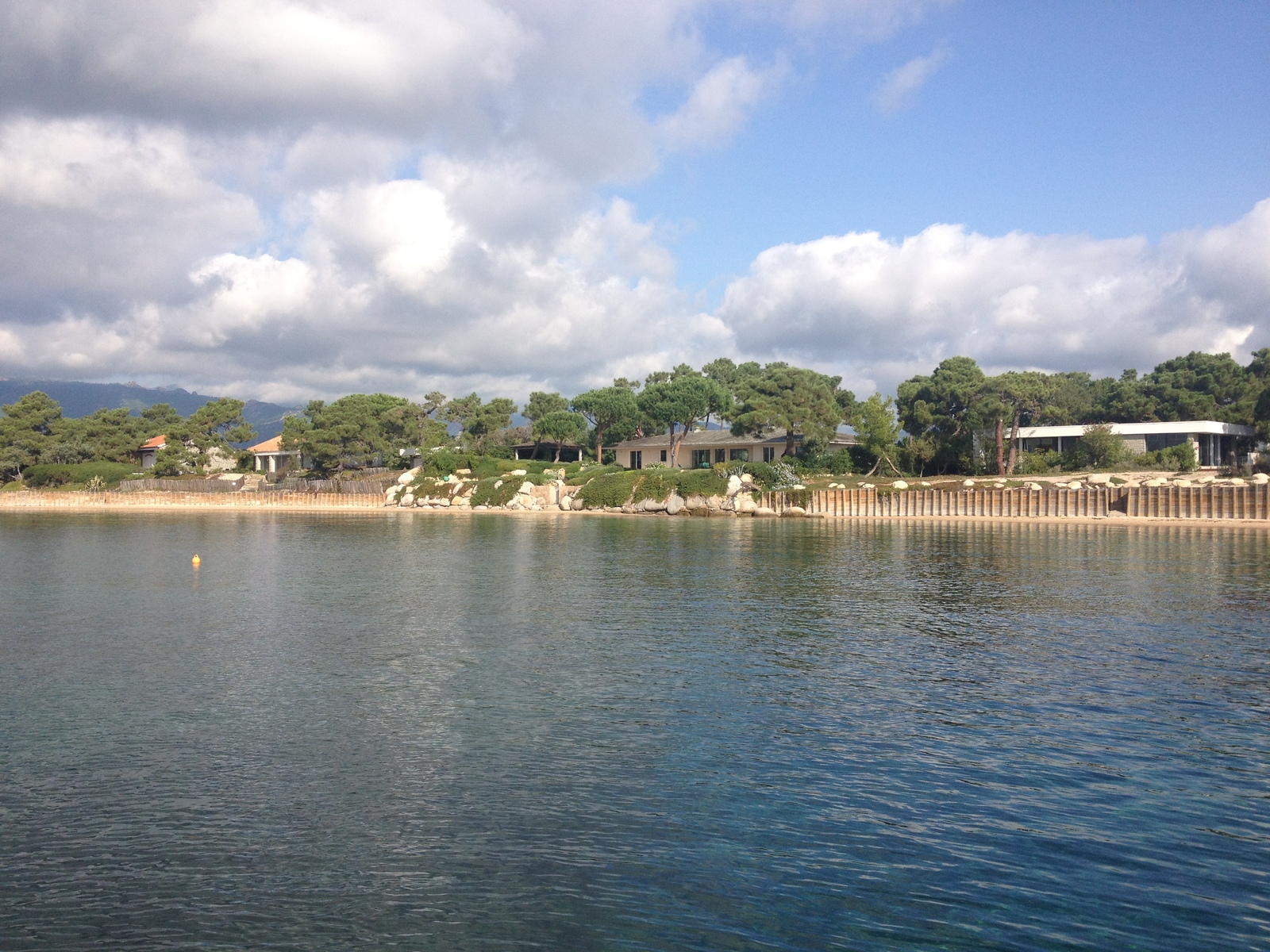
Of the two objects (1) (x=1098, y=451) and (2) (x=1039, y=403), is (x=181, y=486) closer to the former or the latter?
(2) (x=1039, y=403)

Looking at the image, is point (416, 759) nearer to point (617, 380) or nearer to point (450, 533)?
point (450, 533)

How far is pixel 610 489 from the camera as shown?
297 feet

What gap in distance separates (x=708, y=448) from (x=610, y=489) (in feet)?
58.4

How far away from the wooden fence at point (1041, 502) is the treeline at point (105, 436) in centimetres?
7573

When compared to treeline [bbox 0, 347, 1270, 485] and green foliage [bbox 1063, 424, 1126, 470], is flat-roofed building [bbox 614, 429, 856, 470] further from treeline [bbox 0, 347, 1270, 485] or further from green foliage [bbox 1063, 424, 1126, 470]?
green foliage [bbox 1063, 424, 1126, 470]

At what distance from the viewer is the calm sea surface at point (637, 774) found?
375 inches

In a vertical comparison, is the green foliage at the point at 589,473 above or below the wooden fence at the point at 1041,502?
above

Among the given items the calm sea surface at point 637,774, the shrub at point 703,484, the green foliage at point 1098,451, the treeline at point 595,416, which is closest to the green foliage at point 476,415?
the treeline at point 595,416

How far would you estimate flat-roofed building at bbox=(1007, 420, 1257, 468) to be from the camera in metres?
85.8

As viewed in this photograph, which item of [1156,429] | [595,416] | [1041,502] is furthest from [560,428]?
[1156,429]

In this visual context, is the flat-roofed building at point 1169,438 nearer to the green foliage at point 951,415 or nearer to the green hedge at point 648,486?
the green foliage at point 951,415

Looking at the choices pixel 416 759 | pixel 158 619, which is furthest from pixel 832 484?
pixel 416 759

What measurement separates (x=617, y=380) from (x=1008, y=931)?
115227mm

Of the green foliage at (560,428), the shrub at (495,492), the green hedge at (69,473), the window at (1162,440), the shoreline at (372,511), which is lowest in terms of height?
the shoreline at (372,511)
